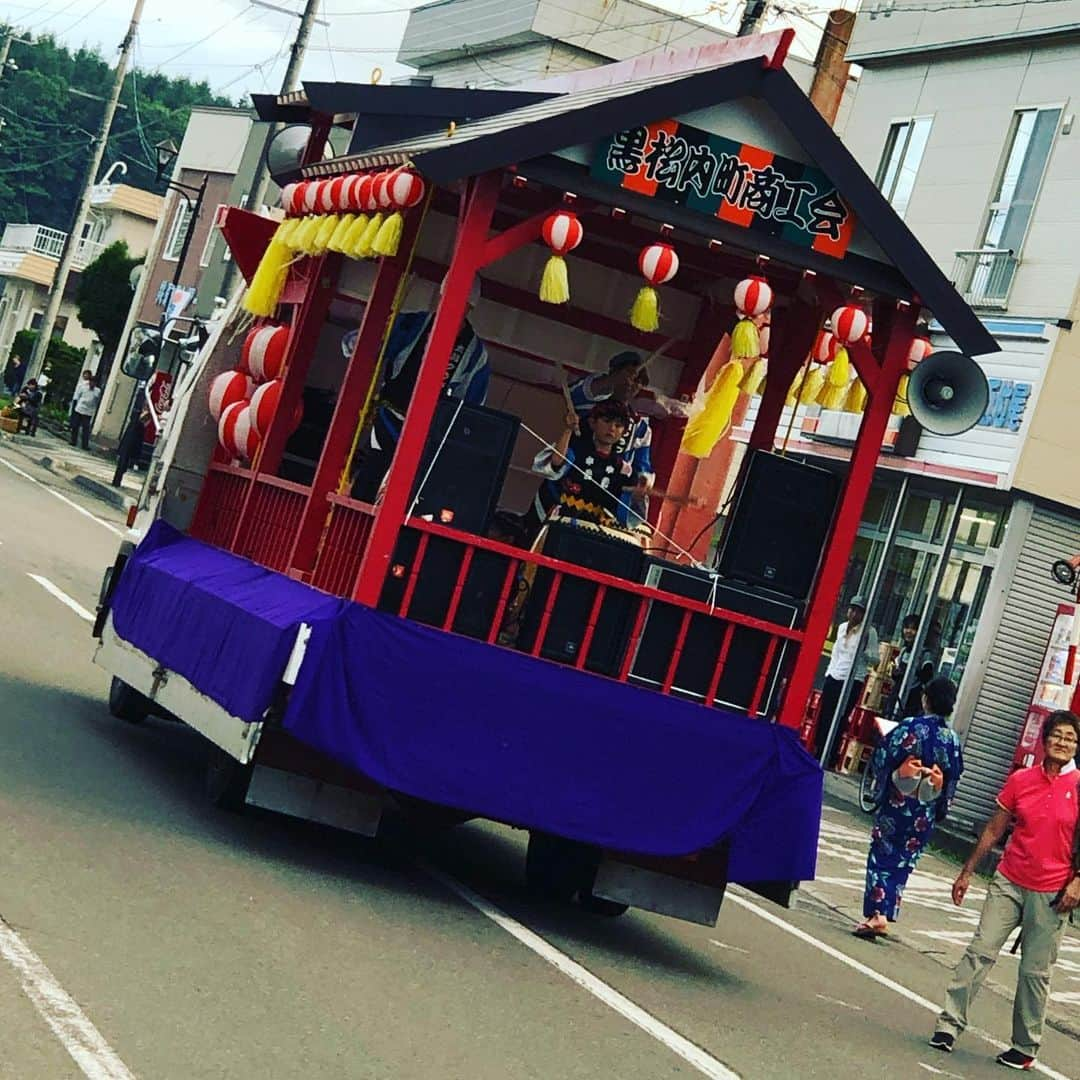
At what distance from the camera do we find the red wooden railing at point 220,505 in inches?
519

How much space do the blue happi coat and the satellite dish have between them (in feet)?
17.4

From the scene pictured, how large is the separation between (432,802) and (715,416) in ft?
9.26

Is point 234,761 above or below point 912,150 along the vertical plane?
below

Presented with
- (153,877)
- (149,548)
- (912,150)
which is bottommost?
(153,877)

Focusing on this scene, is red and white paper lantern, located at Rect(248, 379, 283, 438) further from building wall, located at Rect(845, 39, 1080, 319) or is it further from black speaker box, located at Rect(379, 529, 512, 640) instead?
building wall, located at Rect(845, 39, 1080, 319)

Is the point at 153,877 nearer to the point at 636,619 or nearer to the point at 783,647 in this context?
the point at 636,619

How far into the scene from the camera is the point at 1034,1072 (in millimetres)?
10719

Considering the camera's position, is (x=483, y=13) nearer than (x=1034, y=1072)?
No

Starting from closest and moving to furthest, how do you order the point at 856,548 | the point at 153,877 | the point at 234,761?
the point at 153,877
the point at 234,761
the point at 856,548

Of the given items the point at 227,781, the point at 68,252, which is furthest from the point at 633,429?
the point at 68,252

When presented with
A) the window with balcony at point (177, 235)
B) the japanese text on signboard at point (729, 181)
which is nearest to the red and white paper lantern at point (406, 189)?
the japanese text on signboard at point (729, 181)

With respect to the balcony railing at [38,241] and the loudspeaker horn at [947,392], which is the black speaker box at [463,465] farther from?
the balcony railing at [38,241]

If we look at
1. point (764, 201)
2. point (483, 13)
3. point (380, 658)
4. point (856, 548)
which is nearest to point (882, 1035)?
point (380, 658)

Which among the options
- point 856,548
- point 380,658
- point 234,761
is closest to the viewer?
point 380,658
